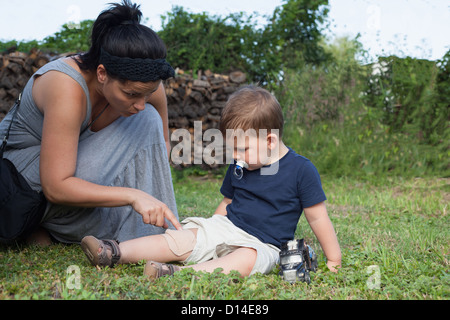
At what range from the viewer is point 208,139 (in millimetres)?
6719

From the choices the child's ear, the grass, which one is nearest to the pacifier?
the child's ear

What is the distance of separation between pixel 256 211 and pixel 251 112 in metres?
0.50

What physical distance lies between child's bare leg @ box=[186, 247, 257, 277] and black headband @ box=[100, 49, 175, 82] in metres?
0.90

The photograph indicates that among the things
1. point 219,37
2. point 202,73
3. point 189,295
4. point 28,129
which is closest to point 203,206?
point 28,129

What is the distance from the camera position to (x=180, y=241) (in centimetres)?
222

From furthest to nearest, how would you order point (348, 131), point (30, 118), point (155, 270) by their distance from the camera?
point (348, 131) → point (30, 118) → point (155, 270)

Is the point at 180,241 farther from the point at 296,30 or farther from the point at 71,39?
the point at 296,30

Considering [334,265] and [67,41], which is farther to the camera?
[67,41]

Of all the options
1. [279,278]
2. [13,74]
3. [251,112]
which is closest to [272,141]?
[251,112]

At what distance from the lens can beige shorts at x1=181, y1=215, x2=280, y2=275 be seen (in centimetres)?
214

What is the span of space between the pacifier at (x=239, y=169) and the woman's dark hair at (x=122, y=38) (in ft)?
2.13

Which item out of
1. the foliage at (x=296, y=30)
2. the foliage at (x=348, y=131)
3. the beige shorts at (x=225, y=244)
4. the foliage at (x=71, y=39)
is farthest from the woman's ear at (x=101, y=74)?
the foliage at (x=296, y=30)
